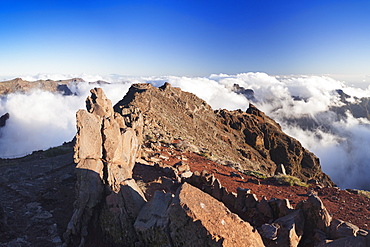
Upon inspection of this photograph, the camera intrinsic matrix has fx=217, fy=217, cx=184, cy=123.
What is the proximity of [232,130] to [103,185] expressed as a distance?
2024 inches

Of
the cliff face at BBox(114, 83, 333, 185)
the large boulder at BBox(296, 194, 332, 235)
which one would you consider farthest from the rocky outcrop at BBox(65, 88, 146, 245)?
the cliff face at BBox(114, 83, 333, 185)

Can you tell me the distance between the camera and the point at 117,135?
11.0 m

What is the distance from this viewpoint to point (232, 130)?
5778cm

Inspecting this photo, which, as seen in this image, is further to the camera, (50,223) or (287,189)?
(287,189)

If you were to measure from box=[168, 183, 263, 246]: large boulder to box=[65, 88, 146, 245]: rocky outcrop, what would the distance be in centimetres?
199

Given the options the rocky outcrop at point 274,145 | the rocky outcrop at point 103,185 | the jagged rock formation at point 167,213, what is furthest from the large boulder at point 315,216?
the rocky outcrop at point 274,145

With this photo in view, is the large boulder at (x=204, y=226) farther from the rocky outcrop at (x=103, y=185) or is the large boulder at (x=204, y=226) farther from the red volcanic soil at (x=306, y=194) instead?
the red volcanic soil at (x=306, y=194)

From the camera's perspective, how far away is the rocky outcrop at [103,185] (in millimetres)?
7492

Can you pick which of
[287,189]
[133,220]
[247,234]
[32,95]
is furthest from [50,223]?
[32,95]

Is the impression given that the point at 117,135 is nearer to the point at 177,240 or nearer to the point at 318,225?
the point at 177,240

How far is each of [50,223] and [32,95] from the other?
220375 mm

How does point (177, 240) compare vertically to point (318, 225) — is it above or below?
above

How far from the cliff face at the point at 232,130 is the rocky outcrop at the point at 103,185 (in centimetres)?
2892

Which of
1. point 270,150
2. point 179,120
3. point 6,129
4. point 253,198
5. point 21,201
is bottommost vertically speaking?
point 6,129
